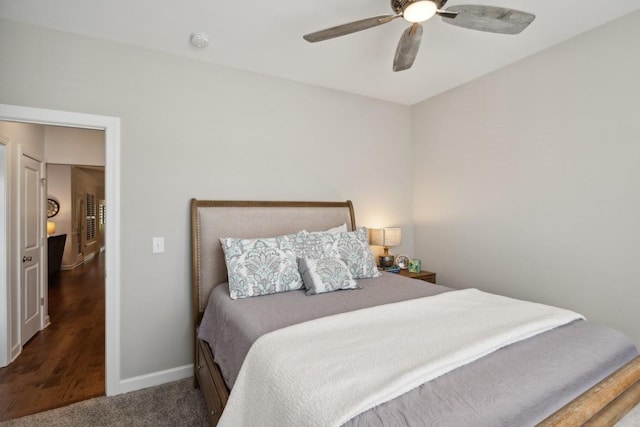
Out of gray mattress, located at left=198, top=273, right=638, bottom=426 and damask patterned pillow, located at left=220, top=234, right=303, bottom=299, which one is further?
damask patterned pillow, located at left=220, top=234, right=303, bottom=299

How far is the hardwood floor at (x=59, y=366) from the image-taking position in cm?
218

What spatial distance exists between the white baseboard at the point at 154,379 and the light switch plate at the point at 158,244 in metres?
0.95

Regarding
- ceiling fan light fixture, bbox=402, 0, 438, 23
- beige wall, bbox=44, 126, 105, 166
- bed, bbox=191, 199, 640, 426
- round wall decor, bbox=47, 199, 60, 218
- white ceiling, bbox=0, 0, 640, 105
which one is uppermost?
white ceiling, bbox=0, 0, 640, 105

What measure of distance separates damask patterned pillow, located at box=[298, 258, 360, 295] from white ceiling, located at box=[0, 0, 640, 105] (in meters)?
1.67

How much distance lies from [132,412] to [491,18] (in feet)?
10.7

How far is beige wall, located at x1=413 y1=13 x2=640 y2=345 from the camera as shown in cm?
207

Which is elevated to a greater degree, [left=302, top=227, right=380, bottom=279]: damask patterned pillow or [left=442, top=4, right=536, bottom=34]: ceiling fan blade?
[left=442, top=4, right=536, bottom=34]: ceiling fan blade

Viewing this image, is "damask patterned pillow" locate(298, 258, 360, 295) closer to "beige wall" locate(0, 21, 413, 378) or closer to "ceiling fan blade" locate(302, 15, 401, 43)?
"beige wall" locate(0, 21, 413, 378)

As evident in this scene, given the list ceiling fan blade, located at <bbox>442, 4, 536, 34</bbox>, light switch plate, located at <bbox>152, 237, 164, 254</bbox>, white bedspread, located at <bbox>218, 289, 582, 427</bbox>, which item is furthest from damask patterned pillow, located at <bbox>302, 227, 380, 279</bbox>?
ceiling fan blade, located at <bbox>442, 4, 536, 34</bbox>

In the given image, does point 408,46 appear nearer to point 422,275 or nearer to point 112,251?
point 422,275

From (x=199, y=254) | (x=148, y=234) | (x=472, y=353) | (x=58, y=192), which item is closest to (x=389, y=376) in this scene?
(x=472, y=353)

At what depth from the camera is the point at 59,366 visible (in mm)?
2635

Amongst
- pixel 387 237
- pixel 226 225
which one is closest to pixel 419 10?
pixel 226 225

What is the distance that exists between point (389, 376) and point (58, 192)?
829 cm
